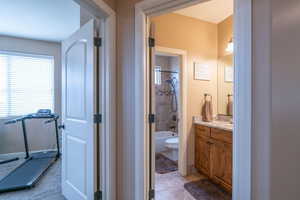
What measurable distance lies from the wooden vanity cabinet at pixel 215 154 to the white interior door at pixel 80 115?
1.63 meters

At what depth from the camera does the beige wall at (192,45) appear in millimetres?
2760

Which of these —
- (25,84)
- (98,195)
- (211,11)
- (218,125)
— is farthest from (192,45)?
(25,84)

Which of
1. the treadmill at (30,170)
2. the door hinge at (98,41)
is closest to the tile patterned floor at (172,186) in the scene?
the treadmill at (30,170)

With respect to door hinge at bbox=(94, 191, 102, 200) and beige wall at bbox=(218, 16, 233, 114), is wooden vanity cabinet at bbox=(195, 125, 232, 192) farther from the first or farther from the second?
door hinge at bbox=(94, 191, 102, 200)

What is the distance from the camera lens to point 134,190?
1.65 meters

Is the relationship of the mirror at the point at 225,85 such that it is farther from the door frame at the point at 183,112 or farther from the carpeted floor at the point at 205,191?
the carpeted floor at the point at 205,191

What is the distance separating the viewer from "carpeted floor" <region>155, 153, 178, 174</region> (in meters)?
3.03

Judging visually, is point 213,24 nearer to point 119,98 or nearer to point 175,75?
point 175,75

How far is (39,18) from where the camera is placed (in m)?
2.90

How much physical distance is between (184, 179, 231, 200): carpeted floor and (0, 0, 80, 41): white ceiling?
299cm

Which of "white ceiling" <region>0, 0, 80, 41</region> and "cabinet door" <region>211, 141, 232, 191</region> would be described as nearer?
"cabinet door" <region>211, 141, 232, 191</region>

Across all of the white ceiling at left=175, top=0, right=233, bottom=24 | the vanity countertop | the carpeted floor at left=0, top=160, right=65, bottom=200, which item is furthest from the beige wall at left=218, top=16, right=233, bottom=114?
the carpeted floor at left=0, top=160, right=65, bottom=200

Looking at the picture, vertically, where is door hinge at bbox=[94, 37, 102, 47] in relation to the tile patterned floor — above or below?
above

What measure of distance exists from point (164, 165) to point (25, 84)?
11.4 ft
